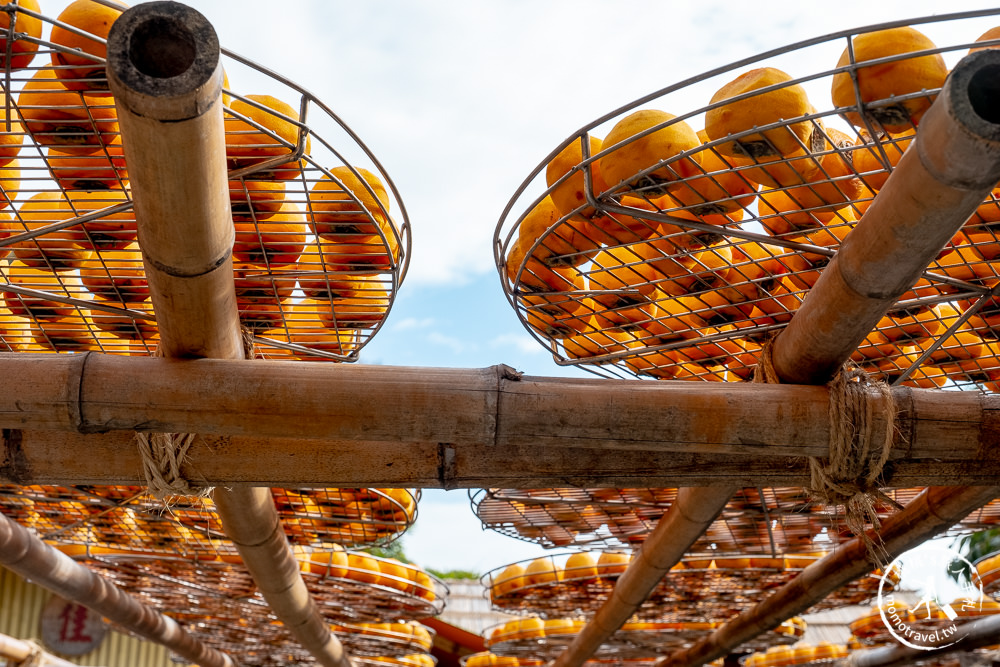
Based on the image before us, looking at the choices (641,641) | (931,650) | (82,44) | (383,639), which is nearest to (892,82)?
(82,44)

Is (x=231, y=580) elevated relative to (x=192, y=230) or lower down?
elevated

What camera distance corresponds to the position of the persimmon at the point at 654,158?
137cm

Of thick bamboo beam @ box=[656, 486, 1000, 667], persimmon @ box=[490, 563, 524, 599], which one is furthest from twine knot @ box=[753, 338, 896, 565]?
persimmon @ box=[490, 563, 524, 599]

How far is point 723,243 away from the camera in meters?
1.67

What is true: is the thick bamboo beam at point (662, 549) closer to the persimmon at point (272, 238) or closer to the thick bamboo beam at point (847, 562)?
the thick bamboo beam at point (847, 562)

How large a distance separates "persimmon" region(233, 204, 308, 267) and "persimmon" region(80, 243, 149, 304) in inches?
7.5

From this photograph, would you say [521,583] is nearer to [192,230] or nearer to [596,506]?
[596,506]

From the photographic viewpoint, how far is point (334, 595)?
4.18 m

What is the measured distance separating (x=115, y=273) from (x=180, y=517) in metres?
A: 1.63

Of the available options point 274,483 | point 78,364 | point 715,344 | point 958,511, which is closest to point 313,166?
point 78,364

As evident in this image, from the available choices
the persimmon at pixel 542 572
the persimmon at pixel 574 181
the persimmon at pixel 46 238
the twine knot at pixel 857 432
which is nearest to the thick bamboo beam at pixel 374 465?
the twine knot at pixel 857 432

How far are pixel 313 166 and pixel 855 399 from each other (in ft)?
3.06

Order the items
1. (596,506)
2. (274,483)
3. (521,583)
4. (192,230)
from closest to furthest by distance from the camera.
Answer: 1. (192,230)
2. (274,483)
3. (596,506)
4. (521,583)

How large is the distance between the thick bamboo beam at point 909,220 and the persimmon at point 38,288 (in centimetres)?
130
